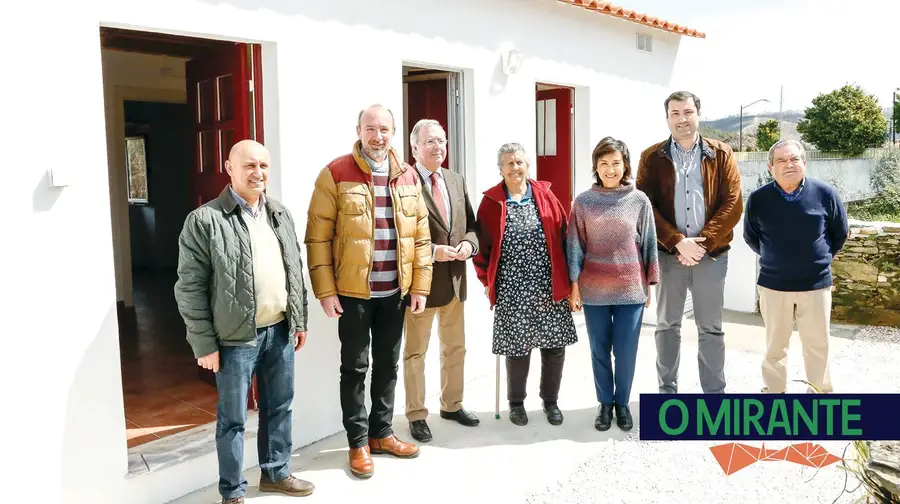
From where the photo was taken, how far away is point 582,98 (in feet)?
22.8

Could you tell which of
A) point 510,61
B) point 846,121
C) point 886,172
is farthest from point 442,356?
point 846,121

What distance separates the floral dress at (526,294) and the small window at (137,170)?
8.42 m

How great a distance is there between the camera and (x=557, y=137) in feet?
23.4

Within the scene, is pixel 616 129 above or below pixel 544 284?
above

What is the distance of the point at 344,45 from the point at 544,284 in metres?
1.91

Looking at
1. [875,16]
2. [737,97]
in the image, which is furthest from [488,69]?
[737,97]

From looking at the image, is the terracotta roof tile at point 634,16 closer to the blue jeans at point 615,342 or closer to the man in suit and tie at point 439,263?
the man in suit and tie at point 439,263

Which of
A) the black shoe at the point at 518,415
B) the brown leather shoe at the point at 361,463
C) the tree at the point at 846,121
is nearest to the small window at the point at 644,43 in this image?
the black shoe at the point at 518,415

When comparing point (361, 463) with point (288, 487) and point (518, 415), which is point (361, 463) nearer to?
point (288, 487)

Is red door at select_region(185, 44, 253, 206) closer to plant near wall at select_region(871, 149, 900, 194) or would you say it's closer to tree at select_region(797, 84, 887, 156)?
plant near wall at select_region(871, 149, 900, 194)

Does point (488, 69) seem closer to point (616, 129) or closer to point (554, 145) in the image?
point (554, 145)

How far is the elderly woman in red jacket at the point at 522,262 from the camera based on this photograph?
4.30 metres

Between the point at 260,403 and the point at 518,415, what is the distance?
1755 millimetres

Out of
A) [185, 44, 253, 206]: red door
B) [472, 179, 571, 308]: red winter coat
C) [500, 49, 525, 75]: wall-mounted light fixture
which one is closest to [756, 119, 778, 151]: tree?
[500, 49, 525, 75]: wall-mounted light fixture
